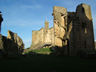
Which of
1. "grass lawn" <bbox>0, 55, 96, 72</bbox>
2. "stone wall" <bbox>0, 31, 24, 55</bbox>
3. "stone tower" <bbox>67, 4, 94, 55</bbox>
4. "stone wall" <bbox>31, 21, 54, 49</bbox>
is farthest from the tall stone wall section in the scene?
"stone wall" <bbox>31, 21, 54, 49</bbox>

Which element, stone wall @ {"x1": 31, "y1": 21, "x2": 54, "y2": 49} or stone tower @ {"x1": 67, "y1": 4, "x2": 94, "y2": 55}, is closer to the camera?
stone tower @ {"x1": 67, "y1": 4, "x2": 94, "y2": 55}

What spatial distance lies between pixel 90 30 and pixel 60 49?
6.63 m

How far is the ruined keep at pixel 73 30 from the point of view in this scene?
16.3m

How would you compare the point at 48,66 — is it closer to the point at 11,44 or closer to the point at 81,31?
the point at 81,31

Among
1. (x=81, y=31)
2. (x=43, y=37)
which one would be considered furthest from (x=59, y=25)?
(x=43, y=37)

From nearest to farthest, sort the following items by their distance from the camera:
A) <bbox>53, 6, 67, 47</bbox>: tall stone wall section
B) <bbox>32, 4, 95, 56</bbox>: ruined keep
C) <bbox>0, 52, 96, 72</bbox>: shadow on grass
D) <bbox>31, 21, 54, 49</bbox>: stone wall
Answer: <bbox>0, 52, 96, 72</bbox>: shadow on grass → <bbox>32, 4, 95, 56</bbox>: ruined keep → <bbox>53, 6, 67, 47</bbox>: tall stone wall section → <bbox>31, 21, 54, 49</bbox>: stone wall

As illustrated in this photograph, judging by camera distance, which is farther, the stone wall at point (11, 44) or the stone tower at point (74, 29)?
the stone wall at point (11, 44)

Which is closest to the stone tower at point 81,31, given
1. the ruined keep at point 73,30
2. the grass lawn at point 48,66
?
the ruined keep at point 73,30

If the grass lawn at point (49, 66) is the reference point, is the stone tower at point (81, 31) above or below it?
above

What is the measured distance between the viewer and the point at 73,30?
16391 millimetres

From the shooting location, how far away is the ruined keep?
53.4ft

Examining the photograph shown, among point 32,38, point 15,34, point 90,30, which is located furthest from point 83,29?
point 32,38

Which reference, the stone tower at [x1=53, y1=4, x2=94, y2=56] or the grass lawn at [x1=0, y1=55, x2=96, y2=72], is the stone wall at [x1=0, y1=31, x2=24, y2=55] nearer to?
the stone tower at [x1=53, y1=4, x2=94, y2=56]

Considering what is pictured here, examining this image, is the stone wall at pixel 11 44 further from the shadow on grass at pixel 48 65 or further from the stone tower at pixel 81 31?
the shadow on grass at pixel 48 65
